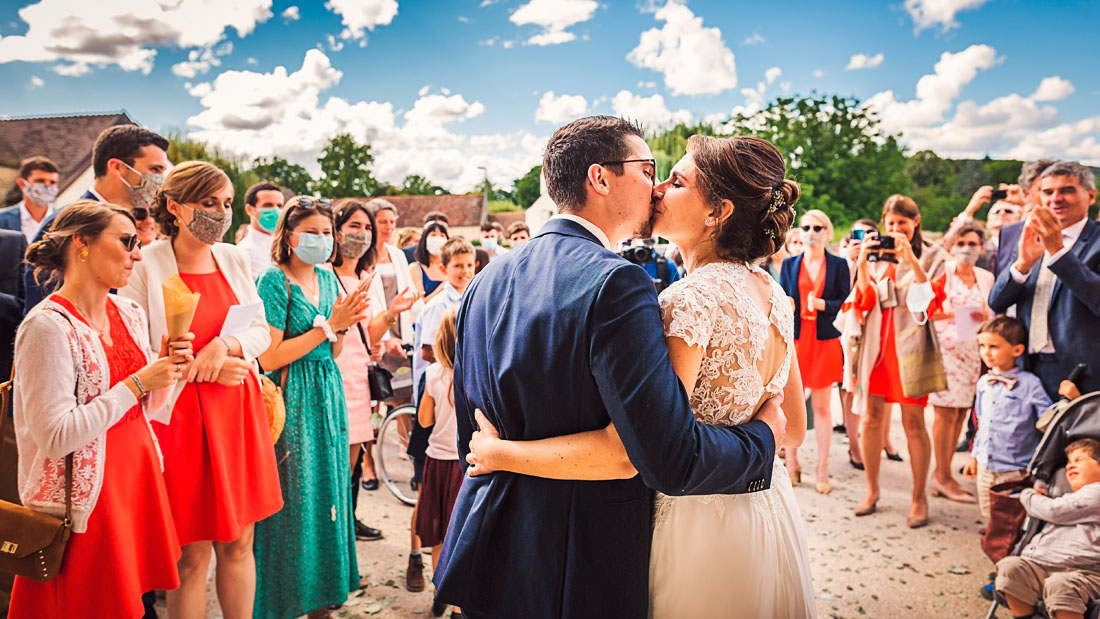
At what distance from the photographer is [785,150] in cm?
2120

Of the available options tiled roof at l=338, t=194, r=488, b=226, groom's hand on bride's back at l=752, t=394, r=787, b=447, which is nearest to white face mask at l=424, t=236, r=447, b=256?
groom's hand on bride's back at l=752, t=394, r=787, b=447

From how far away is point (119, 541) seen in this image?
2271mm

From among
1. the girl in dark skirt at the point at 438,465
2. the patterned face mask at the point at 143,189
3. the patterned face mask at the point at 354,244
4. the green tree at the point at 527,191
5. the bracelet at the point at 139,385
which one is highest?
the green tree at the point at 527,191

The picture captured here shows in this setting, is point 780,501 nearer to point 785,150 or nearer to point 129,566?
point 129,566

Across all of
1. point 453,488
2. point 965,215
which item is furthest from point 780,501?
point 965,215

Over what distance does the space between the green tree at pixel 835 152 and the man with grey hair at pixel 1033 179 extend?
53.2ft

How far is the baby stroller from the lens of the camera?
3.30 m

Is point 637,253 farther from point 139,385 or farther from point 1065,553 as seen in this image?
point 139,385

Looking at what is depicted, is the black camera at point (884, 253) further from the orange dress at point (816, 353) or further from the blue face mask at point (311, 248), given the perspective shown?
the blue face mask at point (311, 248)

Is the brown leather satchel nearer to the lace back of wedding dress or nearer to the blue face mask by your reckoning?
the blue face mask

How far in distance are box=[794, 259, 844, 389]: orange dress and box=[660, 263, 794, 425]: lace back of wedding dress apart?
416cm

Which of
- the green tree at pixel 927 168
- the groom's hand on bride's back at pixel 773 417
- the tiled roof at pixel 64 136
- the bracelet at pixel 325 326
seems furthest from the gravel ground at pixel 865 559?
the green tree at pixel 927 168

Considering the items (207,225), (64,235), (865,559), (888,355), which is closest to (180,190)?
(207,225)

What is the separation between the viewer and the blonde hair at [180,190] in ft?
9.07
